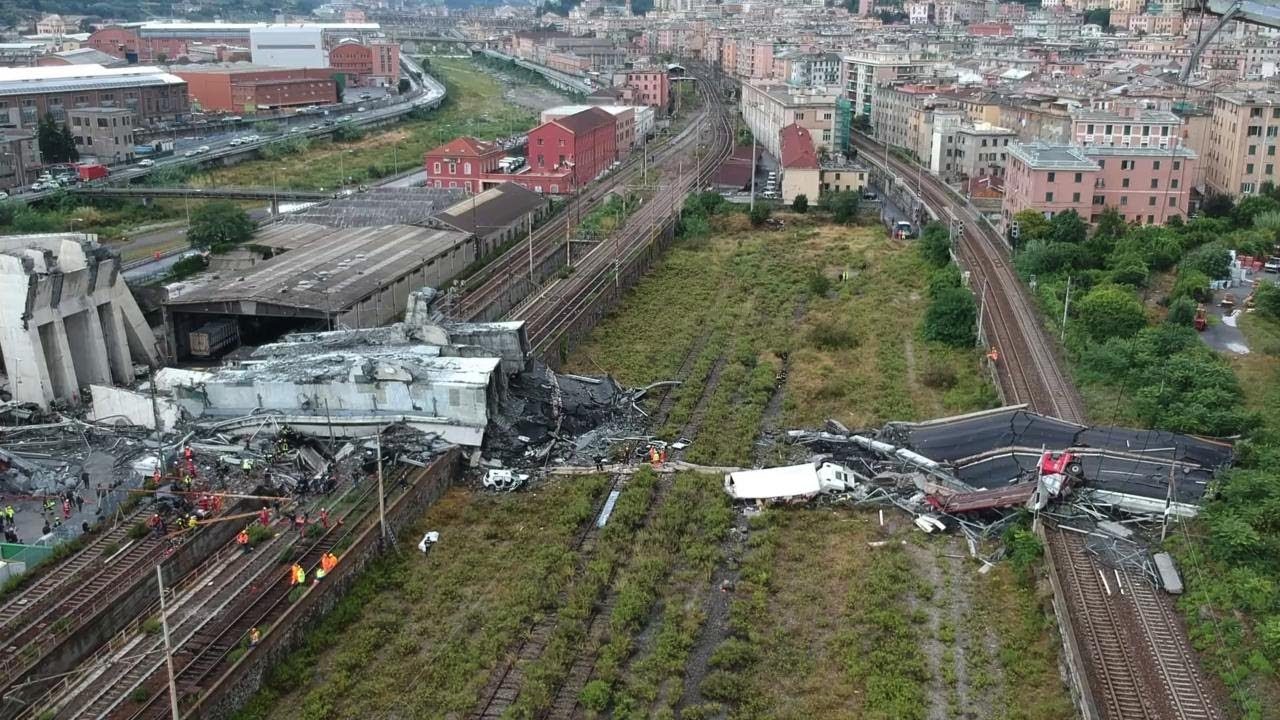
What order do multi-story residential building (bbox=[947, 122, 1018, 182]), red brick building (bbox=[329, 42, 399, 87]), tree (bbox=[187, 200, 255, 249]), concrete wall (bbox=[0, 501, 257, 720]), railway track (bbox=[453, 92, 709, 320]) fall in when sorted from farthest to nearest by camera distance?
red brick building (bbox=[329, 42, 399, 87])
multi-story residential building (bbox=[947, 122, 1018, 182])
tree (bbox=[187, 200, 255, 249])
railway track (bbox=[453, 92, 709, 320])
concrete wall (bbox=[0, 501, 257, 720])

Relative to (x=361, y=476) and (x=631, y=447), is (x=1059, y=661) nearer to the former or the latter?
(x=631, y=447)

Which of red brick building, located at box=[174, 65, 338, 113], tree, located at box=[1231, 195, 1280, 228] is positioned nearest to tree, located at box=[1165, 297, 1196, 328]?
tree, located at box=[1231, 195, 1280, 228]

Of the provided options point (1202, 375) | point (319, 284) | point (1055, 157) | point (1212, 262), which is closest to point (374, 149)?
point (319, 284)

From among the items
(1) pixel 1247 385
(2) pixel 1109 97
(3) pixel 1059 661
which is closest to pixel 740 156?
(2) pixel 1109 97

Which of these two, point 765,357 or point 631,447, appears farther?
point 765,357

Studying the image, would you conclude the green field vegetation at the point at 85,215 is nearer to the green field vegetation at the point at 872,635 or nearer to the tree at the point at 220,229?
the tree at the point at 220,229

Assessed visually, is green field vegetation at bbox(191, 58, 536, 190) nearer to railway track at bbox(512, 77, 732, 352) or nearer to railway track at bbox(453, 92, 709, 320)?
railway track at bbox(453, 92, 709, 320)
